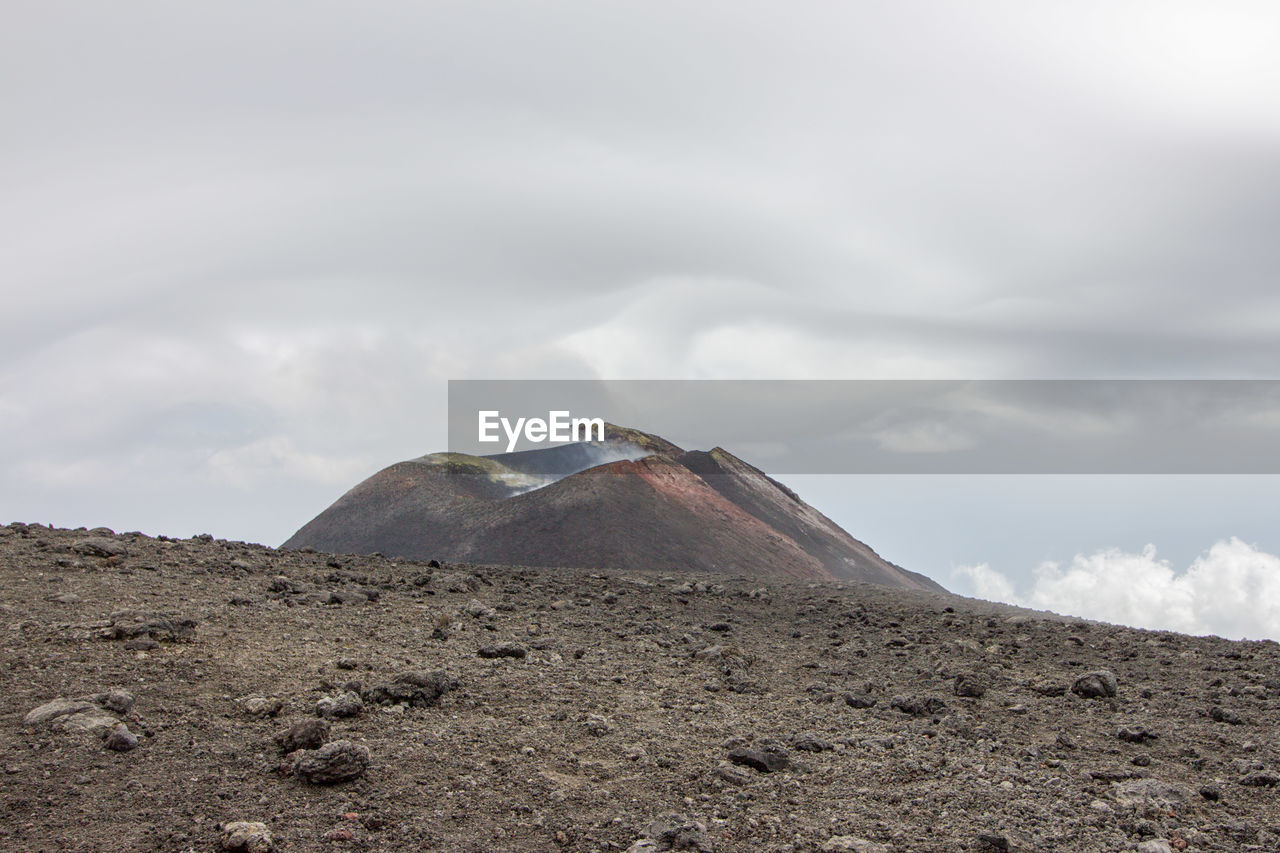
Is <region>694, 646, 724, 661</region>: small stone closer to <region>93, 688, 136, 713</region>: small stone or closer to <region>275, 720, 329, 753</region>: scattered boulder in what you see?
<region>275, 720, 329, 753</region>: scattered boulder

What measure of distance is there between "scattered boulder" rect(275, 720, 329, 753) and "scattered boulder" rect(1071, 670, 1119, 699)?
9339mm

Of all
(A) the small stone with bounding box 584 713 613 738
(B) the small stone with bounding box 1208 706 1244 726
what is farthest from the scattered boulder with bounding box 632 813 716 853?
(B) the small stone with bounding box 1208 706 1244 726

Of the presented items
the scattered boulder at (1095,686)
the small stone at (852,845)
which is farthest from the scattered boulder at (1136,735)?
the small stone at (852,845)

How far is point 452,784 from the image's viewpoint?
736cm

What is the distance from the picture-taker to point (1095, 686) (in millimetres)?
11641

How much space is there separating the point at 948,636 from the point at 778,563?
2017cm

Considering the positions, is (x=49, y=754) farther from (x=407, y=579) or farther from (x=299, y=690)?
(x=407, y=579)

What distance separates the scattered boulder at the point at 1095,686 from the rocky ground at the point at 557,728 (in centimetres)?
3

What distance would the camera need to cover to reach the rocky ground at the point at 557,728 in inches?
269

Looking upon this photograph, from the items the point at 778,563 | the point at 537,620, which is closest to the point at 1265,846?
the point at 537,620

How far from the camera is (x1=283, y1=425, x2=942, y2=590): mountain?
109 ft

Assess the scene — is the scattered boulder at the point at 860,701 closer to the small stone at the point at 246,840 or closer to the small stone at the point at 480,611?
the small stone at the point at 480,611

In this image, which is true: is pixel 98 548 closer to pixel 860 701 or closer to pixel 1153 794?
pixel 860 701

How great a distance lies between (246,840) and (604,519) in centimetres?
2792
